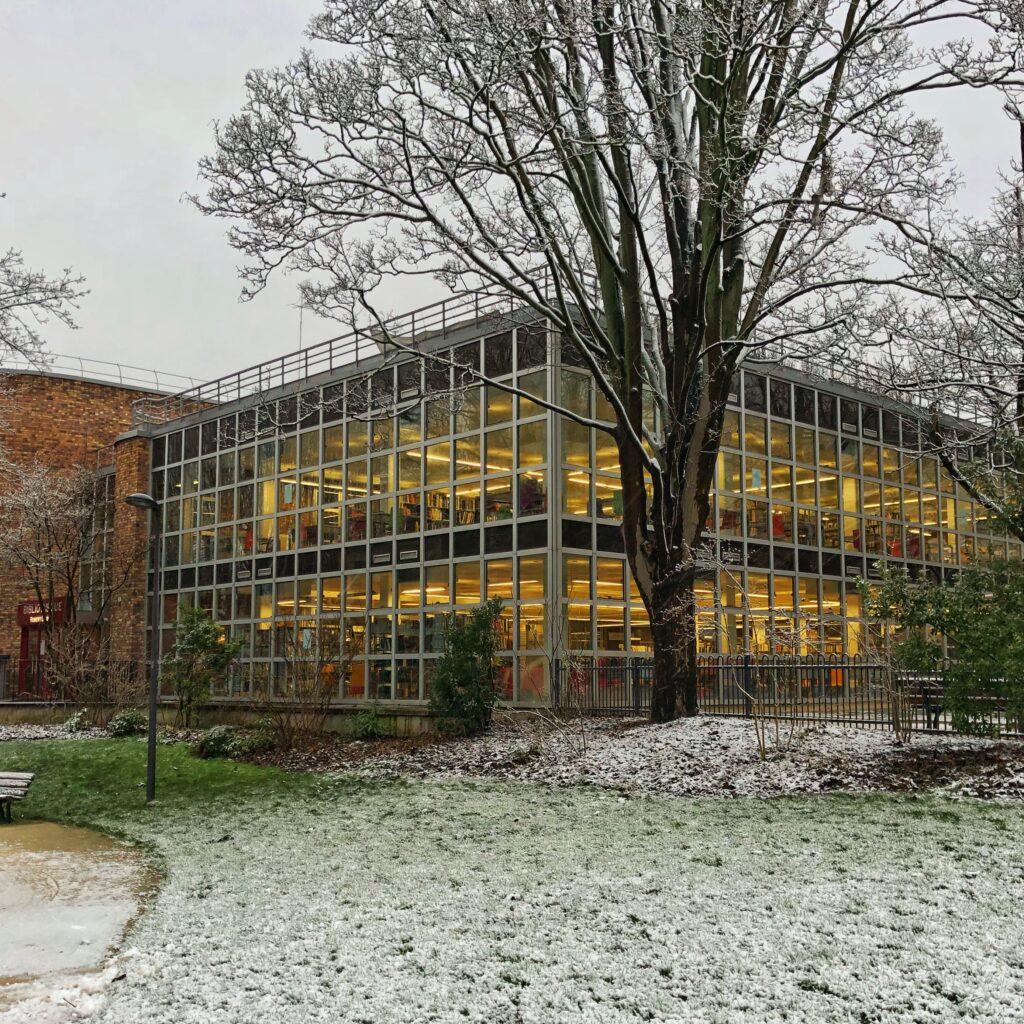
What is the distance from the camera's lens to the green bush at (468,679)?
60.3 feet

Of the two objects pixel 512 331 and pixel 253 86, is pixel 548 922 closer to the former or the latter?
pixel 253 86

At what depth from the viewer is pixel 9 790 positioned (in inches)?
491

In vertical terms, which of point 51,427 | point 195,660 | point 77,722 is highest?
point 51,427

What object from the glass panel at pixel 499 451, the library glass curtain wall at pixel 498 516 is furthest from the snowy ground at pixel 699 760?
the glass panel at pixel 499 451

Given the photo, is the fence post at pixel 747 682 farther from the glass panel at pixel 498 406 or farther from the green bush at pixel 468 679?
the glass panel at pixel 498 406

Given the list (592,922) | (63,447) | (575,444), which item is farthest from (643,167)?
(63,447)

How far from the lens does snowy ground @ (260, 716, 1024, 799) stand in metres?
12.1

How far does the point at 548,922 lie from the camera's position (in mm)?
6668

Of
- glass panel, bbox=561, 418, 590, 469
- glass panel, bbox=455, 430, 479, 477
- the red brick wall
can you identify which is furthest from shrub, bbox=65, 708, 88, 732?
the red brick wall

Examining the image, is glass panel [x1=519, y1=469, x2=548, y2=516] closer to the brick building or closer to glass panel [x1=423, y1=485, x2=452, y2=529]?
glass panel [x1=423, y1=485, x2=452, y2=529]

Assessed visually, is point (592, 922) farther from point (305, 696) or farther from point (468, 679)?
point (305, 696)

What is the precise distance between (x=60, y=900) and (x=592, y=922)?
3961 mm

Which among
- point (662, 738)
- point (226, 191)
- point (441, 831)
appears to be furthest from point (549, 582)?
point (441, 831)

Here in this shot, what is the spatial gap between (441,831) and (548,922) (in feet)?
12.6
